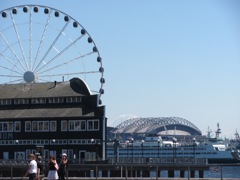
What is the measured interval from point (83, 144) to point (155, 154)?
232 feet

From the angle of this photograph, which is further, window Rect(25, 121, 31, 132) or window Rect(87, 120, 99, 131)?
window Rect(25, 121, 31, 132)

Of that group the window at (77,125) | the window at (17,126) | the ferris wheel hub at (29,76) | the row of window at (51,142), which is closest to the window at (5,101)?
the ferris wheel hub at (29,76)

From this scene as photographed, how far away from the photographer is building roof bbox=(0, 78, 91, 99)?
229 ft

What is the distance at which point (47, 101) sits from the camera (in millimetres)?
70125

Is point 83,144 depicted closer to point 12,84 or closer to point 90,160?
point 90,160

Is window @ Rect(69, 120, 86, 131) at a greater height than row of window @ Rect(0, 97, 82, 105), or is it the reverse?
row of window @ Rect(0, 97, 82, 105)

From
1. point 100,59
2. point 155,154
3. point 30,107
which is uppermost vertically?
point 100,59

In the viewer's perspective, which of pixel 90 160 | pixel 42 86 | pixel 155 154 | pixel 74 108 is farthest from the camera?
pixel 155 154

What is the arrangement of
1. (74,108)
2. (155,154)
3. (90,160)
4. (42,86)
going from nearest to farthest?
1. (90,160)
2. (74,108)
3. (42,86)
4. (155,154)

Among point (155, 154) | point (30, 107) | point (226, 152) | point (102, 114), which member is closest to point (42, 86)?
point (30, 107)

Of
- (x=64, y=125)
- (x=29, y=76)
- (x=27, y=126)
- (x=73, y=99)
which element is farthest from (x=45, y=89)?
(x=64, y=125)

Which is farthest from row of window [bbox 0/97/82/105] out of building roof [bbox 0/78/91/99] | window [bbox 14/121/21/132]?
window [bbox 14/121/21/132]

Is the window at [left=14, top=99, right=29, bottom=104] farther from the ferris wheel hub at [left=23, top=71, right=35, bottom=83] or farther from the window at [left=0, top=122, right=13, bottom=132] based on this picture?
the window at [left=0, top=122, right=13, bottom=132]

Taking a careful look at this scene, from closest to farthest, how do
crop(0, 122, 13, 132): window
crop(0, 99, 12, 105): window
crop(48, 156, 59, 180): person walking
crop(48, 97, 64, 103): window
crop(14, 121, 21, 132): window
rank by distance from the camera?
crop(48, 156, 59, 180): person walking
crop(14, 121, 21, 132): window
crop(0, 122, 13, 132): window
crop(48, 97, 64, 103): window
crop(0, 99, 12, 105): window
